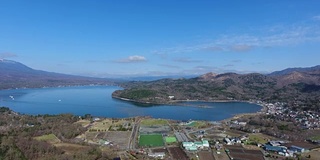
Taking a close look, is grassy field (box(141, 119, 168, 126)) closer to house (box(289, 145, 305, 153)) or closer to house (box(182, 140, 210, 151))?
house (box(182, 140, 210, 151))

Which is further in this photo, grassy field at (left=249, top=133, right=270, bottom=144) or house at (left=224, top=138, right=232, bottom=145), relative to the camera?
grassy field at (left=249, top=133, right=270, bottom=144)

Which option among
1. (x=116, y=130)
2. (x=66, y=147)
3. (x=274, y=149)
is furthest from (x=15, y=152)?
(x=274, y=149)

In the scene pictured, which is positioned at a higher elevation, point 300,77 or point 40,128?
point 300,77

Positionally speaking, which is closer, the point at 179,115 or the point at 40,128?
the point at 40,128

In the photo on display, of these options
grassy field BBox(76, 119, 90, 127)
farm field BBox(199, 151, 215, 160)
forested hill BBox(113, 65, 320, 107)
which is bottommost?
farm field BBox(199, 151, 215, 160)

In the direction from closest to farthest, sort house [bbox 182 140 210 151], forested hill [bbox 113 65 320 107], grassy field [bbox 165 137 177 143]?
house [bbox 182 140 210 151] → grassy field [bbox 165 137 177 143] → forested hill [bbox 113 65 320 107]

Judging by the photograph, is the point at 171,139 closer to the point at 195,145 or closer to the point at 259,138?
the point at 195,145

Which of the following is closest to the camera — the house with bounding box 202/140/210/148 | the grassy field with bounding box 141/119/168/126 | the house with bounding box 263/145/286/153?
the house with bounding box 263/145/286/153

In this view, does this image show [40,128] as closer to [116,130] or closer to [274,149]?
[116,130]

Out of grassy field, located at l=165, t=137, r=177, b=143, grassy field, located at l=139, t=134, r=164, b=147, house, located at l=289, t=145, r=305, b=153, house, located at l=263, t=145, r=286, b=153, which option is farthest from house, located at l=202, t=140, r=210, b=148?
house, located at l=289, t=145, r=305, b=153
